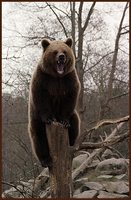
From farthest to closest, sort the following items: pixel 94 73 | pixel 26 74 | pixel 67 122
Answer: pixel 94 73
pixel 26 74
pixel 67 122

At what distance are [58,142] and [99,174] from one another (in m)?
8.32

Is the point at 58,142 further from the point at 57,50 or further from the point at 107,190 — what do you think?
the point at 107,190

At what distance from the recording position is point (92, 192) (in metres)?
10.8

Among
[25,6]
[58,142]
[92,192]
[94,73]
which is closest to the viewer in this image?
[58,142]

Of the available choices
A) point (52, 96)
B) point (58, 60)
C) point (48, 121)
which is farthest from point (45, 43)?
point (48, 121)

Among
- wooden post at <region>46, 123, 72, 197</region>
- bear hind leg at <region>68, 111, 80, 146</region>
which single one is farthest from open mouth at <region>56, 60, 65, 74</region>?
wooden post at <region>46, 123, 72, 197</region>

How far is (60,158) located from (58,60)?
1354mm

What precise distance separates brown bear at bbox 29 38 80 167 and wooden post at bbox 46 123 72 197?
0.17m

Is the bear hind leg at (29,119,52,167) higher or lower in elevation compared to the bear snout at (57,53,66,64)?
lower

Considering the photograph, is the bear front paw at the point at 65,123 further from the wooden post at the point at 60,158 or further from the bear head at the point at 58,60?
the bear head at the point at 58,60

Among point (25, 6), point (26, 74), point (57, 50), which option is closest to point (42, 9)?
point (25, 6)

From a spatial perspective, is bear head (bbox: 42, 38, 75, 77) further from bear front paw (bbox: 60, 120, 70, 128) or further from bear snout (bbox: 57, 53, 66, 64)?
bear front paw (bbox: 60, 120, 70, 128)

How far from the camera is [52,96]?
212 inches

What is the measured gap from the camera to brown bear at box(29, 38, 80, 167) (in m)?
5.34
